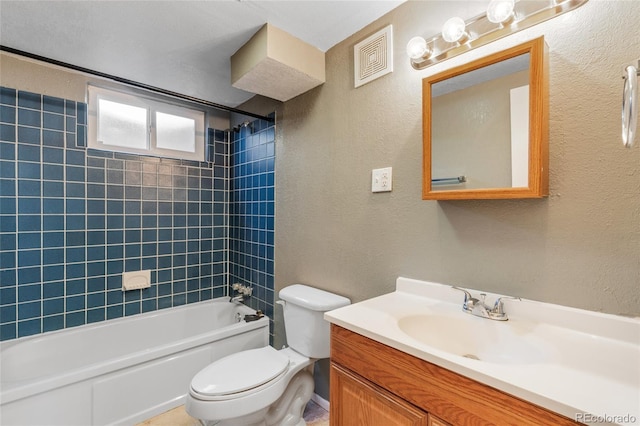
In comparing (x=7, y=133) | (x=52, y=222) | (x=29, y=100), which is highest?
(x=29, y=100)

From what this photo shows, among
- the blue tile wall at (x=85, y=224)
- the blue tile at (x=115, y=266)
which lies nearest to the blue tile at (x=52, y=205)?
the blue tile wall at (x=85, y=224)

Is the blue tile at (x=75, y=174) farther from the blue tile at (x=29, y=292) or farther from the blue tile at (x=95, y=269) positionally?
the blue tile at (x=29, y=292)

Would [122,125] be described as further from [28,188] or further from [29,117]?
[28,188]

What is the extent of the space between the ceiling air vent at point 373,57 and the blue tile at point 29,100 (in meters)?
2.11

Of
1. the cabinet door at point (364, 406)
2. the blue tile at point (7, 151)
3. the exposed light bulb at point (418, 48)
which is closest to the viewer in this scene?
the cabinet door at point (364, 406)

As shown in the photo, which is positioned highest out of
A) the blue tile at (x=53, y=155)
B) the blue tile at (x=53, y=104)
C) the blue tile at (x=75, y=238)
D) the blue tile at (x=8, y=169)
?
the blue tile at (x=53, y=104)

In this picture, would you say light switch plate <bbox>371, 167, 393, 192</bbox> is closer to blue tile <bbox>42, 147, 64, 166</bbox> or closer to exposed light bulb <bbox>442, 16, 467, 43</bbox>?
exposed light bulb <bbox>442, 16, 467, 43</bbox>

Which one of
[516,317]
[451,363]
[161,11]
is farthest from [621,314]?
[161,11]

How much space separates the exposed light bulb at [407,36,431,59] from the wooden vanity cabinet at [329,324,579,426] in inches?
45.5

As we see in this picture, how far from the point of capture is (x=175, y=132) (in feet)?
8.21

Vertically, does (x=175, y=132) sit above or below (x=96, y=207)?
above

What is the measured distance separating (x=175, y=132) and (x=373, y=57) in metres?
1.89

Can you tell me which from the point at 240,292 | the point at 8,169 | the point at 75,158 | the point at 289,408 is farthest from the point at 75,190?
the point at 289,408

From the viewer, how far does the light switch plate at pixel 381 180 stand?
140cm
